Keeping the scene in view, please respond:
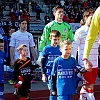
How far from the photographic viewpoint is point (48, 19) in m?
21.5

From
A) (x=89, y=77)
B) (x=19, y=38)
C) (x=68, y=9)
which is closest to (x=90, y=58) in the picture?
(x=89, y=77)

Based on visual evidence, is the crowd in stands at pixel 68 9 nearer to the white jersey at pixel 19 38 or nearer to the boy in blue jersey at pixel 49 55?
the white jersey at pixel 19 38

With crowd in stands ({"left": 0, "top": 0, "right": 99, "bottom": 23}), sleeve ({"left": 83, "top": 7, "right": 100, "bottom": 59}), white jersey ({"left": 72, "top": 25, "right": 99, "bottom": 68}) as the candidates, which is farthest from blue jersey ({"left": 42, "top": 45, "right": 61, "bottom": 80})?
crowd in stands ({"left": 0, "top": 0, "right": 99, "bottom": 23})

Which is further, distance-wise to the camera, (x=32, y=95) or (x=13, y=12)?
(x=13, y=12)

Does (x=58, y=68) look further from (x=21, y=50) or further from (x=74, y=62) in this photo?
(x=21, y=50)

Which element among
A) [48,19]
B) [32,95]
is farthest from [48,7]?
[32,95]

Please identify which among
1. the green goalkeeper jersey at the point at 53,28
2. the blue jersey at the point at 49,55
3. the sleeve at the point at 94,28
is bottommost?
the blue jersey at the point at 49,55

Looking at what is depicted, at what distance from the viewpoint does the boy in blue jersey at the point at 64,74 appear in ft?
16.3

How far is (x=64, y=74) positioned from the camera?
5.01m

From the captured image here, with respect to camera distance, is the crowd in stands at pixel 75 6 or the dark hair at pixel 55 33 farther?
the crowd in stands at pixel 75 6

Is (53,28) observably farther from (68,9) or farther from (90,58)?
(68,9)

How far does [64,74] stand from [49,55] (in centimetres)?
64

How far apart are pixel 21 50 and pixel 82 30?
1159 millimetres

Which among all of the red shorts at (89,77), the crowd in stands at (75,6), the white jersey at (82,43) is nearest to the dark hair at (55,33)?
the white jersey at (82,43)
